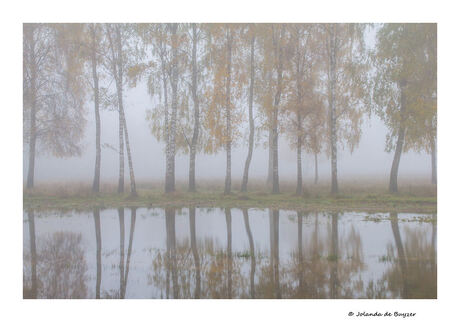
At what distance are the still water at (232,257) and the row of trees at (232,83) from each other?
4441 millimetres

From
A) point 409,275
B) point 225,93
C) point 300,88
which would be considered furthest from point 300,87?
point 409,275

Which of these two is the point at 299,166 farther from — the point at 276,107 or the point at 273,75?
the point at 273,75

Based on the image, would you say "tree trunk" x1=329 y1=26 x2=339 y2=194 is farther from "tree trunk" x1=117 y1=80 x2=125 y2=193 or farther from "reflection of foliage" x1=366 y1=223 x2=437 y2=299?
"tree trunk" x1=117 y1=80 x2=125 y2=193

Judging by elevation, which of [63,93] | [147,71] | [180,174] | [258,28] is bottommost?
[180,174]

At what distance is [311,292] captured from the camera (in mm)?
4594

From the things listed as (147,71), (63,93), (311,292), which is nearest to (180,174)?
(147,71)

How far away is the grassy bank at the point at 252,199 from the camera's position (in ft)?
34.1

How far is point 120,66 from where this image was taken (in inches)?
513

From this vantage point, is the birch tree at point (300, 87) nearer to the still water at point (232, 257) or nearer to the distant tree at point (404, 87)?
the distant tree at point (404, 87)

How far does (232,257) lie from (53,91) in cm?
968

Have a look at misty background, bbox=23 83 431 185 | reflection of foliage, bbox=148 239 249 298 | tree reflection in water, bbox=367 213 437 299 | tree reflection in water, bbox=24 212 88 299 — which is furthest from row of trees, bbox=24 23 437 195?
reflection of foliage, bbox=148 239 249 298

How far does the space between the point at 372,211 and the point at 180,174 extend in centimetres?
794
